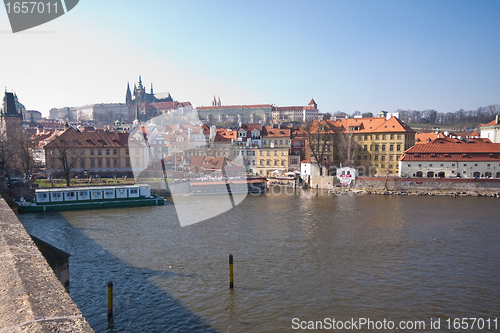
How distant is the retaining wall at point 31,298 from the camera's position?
291 centimetres

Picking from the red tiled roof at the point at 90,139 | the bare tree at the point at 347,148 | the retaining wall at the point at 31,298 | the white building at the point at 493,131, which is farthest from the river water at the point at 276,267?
the white building at the point at 493,131

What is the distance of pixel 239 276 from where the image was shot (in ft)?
44.5

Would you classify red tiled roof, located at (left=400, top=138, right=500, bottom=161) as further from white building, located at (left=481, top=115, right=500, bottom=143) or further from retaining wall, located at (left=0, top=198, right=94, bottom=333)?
retaining wall, located at (left=0, top=198, right=94, bottom=333)

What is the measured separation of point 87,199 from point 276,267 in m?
20.0

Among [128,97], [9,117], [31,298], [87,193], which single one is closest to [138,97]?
[128,97]

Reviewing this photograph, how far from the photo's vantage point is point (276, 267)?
47.7 ft

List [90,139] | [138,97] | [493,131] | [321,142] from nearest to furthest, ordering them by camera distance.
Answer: [90,139]
[493,131]
[321,142]
[138,97]

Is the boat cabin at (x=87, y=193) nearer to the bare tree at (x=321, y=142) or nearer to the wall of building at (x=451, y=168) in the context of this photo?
the bare tree at (x=321, y=142)

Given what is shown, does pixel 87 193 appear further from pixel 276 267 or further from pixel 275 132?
pixel 275 132

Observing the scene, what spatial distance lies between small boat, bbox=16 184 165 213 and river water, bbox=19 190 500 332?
5.65 feet

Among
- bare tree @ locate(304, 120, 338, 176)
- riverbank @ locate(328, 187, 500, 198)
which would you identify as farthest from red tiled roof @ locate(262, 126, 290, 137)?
riverbank @ locate(328, 187, 500, 198)

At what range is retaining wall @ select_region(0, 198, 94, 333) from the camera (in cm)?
291

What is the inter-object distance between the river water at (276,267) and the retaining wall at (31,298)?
6.40 m

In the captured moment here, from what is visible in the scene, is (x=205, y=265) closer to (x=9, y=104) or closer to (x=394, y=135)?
(x=394, y=135)
